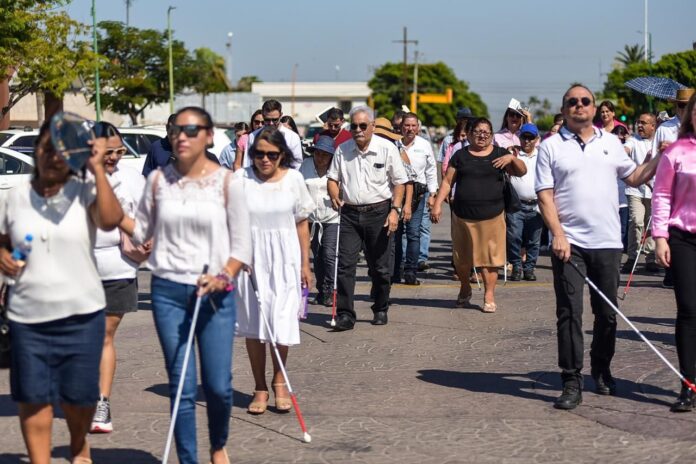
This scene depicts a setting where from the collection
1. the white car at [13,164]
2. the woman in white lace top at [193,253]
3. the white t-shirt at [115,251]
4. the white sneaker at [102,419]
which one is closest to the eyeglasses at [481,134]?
the white t-shirt at [115,251]

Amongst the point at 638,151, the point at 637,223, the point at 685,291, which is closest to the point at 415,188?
the point at 637,223

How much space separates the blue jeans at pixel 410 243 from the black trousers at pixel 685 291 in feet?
21.9

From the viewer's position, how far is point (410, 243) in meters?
14.0

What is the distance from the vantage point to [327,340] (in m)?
10.2

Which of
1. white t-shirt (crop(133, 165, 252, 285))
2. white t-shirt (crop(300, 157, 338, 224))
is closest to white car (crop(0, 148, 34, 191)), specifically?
white t-shirt (crop(300, 157, 338, 224))

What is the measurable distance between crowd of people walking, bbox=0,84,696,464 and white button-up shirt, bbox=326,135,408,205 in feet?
0.04

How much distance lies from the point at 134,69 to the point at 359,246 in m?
52.3

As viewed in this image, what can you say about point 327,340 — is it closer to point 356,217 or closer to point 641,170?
point 356,217

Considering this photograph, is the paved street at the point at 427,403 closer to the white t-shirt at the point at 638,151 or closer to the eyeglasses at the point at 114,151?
the eyeglasses at the point at 114,151

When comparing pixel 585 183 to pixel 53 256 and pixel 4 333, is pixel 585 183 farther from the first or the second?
pixel 4 333

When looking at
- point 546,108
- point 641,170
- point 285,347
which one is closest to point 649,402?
point 641,170

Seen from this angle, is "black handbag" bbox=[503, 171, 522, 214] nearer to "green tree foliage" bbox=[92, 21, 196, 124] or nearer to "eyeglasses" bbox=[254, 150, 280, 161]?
"eyeglasses" bbox=[254, 150, 280, 161]

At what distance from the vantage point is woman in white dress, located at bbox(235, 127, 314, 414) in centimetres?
742

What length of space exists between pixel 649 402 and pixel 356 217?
385 cm
